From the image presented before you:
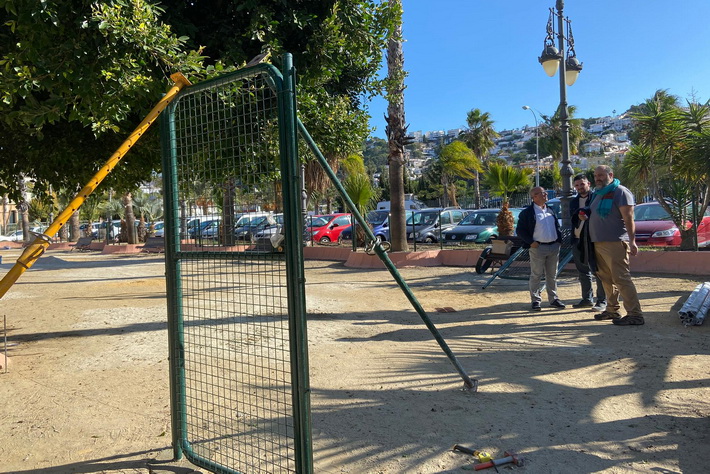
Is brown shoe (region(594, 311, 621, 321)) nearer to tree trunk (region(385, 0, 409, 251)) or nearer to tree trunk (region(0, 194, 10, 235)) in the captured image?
tree trunk (region(385, 0, 409, 251))

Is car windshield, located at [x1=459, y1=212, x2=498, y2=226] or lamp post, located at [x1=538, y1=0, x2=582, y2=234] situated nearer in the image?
lamp post, located at [x1=538, y1=0, x2=582, y2=234]

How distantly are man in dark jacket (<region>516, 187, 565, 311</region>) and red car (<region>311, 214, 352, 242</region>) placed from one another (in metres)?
16.3

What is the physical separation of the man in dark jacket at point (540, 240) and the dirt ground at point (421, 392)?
1.19ft

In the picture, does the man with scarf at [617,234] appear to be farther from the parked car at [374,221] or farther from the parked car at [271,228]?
the parked car at [374,221]

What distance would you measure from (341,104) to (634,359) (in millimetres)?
5133

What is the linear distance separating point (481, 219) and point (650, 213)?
5.74m

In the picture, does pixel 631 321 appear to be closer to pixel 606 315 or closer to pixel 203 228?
pixel 606 315

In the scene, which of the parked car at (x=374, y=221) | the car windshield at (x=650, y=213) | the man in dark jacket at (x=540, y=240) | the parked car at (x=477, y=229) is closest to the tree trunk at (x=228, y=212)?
the man in dark jacket at (x=540, y=240)

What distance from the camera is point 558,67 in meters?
12.4

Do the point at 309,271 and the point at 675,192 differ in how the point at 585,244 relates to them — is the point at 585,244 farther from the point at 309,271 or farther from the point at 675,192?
the point at 309,271

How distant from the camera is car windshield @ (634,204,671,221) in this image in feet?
49.8

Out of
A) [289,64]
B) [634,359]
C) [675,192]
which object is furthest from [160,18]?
[675,192]

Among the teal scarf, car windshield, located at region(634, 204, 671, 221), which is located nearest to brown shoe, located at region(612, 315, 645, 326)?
the teal scarf

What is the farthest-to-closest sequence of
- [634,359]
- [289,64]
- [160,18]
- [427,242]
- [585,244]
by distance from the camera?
[427,242] < [585,244] < [160,18] < [634,359] < [289,64]
